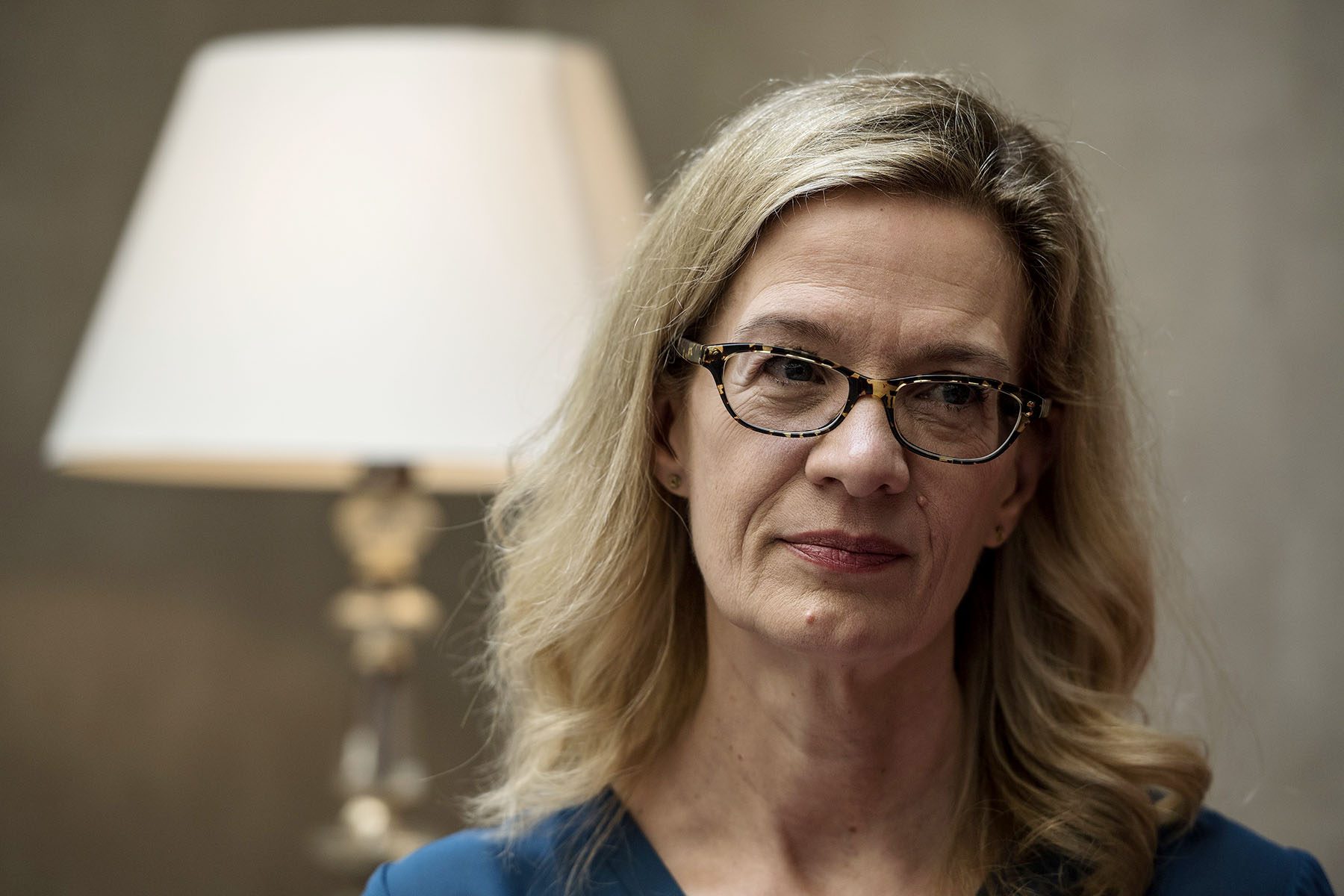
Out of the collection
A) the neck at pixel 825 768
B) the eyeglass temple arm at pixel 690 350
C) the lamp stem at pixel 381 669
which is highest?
the eyeglass temple arm at pixel 690 350

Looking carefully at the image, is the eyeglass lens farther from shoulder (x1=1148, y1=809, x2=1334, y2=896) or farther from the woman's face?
shoulder (x1=1148, y1=809, x2=1334, y2=896)

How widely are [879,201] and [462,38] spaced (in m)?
0.97

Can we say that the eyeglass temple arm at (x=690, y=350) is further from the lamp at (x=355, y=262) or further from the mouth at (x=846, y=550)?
the lamp at (x=355, y=262)

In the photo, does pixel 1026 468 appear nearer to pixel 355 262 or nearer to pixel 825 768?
pixel 825 768

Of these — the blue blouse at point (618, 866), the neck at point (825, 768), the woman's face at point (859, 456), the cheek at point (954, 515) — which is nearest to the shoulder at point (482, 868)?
the blue blouse at point (618, 866)

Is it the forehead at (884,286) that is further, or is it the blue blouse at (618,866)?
the blue blouse at (618,866)

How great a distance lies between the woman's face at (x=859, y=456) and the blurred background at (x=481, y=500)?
696 millimetres

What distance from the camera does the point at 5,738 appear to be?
2.45 metres

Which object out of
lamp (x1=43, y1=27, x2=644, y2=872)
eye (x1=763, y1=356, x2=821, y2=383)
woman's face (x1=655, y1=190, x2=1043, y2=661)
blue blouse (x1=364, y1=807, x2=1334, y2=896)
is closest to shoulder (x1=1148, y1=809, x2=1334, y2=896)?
blue blouse (x1=364, y1=807, x2=1334, y2=896)

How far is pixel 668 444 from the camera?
141 cm

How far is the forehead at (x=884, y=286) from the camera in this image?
123 centimetres

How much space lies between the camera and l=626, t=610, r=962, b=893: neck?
4.37 ft

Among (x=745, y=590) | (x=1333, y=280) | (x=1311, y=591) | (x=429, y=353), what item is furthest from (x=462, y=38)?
(x=1311, y=591)

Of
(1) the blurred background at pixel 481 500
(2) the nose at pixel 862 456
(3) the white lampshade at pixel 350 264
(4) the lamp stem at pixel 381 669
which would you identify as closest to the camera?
(2) the nose at pixel 862 456
